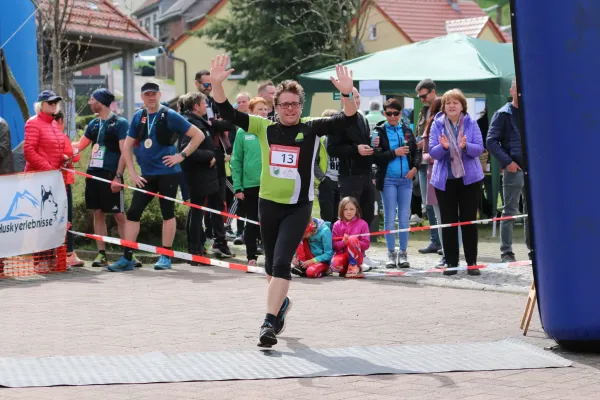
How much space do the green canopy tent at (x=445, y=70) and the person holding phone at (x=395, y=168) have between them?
156 inches

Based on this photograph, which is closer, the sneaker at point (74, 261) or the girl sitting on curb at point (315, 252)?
the girl sitting on curb at point (315, 252)

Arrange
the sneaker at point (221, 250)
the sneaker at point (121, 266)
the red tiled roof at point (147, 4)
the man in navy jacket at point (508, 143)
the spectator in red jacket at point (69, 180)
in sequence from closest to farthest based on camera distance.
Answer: the man in navy jacket at point (508, 143)
the sneaker at point (121, 266)
the spectator in red jacket at point (69, 180)
the sneaker at point (221, 250)
the red tiled roof at point (147, 4)

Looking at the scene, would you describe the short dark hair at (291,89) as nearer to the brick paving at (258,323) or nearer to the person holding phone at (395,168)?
the brick paving at (258,323)

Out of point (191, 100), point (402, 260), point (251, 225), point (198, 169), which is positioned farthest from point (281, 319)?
point (191, 100)

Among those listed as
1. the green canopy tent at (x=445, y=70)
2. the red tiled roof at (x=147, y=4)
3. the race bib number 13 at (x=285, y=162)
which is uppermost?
the red tiled roof at (x=147, y=4)

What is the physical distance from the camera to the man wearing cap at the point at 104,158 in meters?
12.7

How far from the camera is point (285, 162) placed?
8023 millimetres

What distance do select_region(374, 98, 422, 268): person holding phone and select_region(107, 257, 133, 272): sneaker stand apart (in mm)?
Result: 2735

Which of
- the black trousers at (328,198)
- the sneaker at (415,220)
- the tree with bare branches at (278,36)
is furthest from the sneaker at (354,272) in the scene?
the tree with bare branches at (278,36)

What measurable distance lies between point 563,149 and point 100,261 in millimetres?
6896

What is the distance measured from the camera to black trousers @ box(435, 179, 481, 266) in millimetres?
11484

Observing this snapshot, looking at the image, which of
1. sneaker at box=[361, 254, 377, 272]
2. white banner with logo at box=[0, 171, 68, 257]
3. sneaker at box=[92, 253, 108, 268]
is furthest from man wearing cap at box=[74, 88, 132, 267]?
sneaker at box=[361, 254, 377, 272]

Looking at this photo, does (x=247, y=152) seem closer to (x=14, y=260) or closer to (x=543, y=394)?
(x=14, y=260)

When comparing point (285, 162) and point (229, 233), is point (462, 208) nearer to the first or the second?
point (285, 162)
